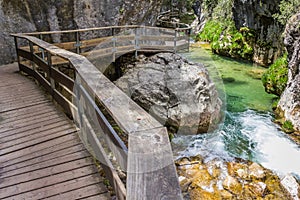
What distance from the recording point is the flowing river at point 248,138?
6.73 meters

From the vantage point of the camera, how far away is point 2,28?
818 cm

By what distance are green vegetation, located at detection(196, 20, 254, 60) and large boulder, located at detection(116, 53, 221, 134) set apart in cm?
943

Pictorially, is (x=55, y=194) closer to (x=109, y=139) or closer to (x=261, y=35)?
(x=109, y=139)

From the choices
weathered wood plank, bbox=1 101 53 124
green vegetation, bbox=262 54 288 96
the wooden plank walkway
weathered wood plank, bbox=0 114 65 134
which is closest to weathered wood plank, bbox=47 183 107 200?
the wooden plank walkway

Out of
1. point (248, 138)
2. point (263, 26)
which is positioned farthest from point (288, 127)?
point (263, 26)

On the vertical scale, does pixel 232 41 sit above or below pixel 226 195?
above

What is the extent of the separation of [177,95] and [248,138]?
8.11 ft

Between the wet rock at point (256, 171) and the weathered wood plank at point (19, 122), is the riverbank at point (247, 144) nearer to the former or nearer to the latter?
the wet rock at point (256, 171)

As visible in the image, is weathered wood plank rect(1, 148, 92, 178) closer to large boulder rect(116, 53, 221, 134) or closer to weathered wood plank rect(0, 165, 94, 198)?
weathered wood plank rect(0, 165, 94, 198)

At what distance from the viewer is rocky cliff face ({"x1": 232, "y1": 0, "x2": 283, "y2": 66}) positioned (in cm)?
1430

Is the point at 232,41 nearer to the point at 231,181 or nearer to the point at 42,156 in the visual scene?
the point at 231,181

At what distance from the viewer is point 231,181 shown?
5605 millimetres

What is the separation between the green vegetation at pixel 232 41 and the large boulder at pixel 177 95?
30.9ft

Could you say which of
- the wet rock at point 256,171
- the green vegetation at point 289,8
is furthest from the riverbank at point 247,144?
the green vegetation at point 289,8
